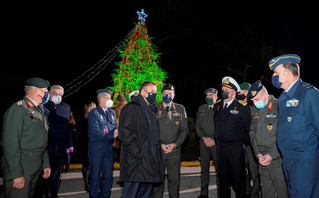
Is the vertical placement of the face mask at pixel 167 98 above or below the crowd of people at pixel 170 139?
above

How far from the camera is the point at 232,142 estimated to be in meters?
5.73

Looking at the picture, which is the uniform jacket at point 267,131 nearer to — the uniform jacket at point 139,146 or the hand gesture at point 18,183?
the uniform jacket at point 139,146

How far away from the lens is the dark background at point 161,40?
20.8 metres

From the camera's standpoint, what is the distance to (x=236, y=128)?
18.8ft

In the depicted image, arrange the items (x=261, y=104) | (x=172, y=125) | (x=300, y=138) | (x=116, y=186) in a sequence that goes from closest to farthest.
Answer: (x=300, y=138), (x=261, y=104), (x=172, y=125), (x=116, y=186)

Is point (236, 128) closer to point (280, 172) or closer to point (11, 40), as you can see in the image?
point (280, 172)

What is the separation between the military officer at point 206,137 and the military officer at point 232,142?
3.04ft

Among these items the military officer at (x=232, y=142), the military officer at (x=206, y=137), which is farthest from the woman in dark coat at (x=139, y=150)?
the military officer at (x=206, y=137)

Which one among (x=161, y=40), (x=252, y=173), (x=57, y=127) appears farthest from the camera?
(x=161, y=40)

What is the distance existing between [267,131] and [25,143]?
379cm

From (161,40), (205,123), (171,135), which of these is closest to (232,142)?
(171,135)

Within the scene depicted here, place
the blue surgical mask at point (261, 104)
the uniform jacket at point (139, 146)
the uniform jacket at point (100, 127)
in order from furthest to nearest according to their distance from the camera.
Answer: the uniform jacket at point (100, 127), the blue surgical mask at point (261, 104), the uniform jacket at point (139, 146)

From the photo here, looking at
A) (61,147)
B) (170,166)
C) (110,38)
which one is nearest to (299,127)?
(170,166)

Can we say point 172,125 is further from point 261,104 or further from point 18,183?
point 18,183
